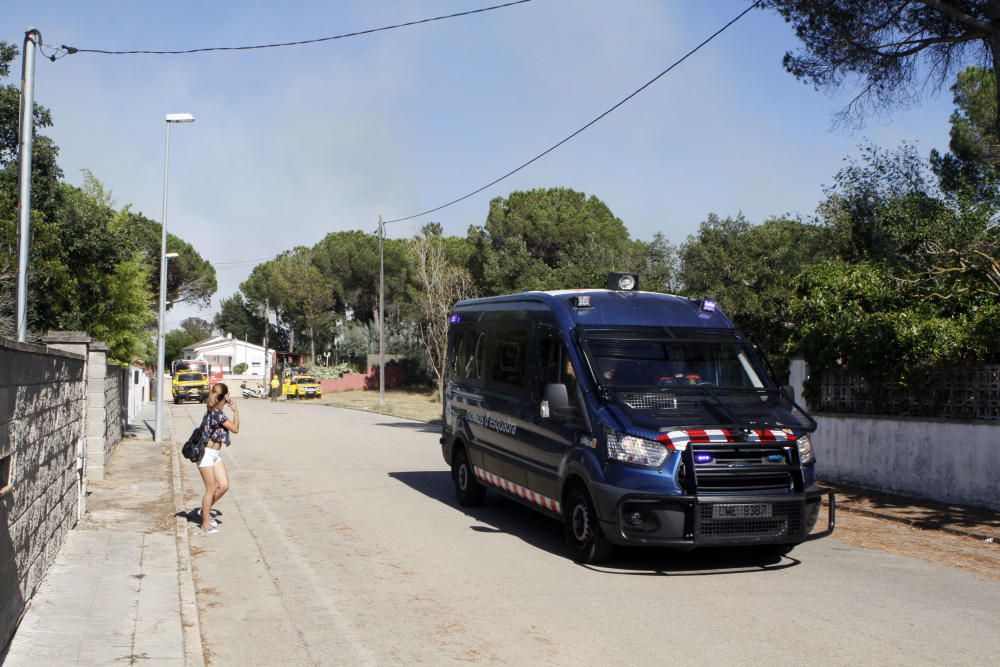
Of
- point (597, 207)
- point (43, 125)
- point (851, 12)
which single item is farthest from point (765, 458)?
point (597, 207)

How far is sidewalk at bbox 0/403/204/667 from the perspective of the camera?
5945 mm

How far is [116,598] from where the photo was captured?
7324 mm

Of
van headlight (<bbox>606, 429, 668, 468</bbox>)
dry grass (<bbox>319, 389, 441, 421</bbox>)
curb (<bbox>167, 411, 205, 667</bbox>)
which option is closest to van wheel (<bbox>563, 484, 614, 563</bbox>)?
van headlight (<bbox>606, 429, 668, 468</bbox>)

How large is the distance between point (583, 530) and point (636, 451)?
1.14 m

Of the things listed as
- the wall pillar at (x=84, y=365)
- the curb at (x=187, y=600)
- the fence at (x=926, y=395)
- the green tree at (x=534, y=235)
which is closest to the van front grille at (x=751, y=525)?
the curb at (x=187, y=600)

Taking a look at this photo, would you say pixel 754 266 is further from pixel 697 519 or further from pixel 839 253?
pixel 697 519

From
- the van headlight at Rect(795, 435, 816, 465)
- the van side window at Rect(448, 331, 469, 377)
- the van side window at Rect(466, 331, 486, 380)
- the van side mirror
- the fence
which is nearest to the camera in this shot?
the van headlight at Rect(795, 435, 816, 465)

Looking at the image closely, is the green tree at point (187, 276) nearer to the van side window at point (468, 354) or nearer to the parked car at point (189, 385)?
the parked car at point (189, 385)

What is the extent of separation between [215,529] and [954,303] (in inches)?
424

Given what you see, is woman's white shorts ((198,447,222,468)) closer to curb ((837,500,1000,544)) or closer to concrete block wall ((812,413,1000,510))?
curb ((837,500,1000,544))

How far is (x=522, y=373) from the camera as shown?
34.1ft

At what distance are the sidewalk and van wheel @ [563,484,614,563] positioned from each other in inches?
134

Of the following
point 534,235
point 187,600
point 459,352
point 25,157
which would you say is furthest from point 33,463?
point 534,235

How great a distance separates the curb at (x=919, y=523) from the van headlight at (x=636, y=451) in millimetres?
4675
